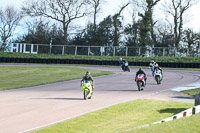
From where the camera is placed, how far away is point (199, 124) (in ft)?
35.3

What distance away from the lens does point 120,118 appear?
42.6 feet

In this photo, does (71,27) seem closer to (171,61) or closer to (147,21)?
(147,21)

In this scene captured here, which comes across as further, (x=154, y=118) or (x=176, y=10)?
(x=176, y=10)

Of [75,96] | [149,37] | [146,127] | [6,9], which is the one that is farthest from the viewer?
[6,9]

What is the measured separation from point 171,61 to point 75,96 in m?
38.8

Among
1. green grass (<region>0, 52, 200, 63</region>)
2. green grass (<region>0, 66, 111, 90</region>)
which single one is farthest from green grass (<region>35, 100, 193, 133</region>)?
green grass (<region>0, 52, 200, 63</region>)

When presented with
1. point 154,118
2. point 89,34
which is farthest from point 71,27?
point 154,118

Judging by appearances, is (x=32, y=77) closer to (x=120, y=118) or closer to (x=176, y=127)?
(x=120, y=118)

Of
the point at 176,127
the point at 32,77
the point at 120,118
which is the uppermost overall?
the point at 176,127

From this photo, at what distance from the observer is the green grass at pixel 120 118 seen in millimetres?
11039

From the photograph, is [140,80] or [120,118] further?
[140,80]

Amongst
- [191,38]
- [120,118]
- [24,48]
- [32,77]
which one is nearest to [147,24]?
[191,38]

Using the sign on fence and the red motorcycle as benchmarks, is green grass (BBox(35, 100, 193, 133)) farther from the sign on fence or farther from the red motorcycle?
the sign on fence

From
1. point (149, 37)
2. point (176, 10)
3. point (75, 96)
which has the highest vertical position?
point (176, 10)
